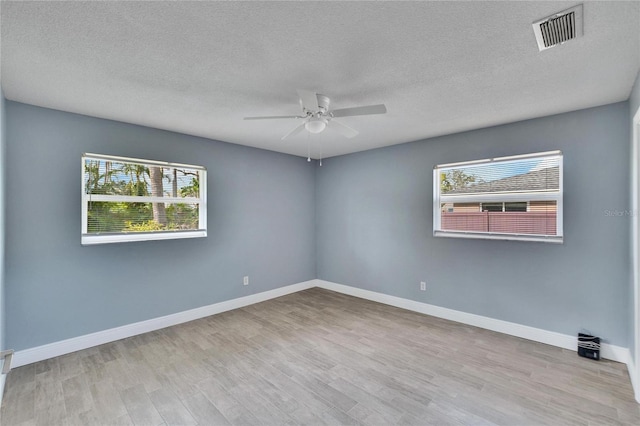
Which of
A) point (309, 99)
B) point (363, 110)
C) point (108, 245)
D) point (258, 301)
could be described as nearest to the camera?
point (309, 99)

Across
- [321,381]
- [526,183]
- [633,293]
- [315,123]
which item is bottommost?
[321,381]

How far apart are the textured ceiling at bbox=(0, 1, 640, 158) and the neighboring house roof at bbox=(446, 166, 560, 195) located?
26.1 inches

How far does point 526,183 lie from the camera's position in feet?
10.7

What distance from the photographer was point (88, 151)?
302cm

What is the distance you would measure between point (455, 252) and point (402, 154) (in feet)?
5.32

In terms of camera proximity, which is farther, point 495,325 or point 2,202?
point 495,325

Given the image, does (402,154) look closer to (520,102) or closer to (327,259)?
(520,102)

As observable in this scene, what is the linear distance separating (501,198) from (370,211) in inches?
73.9

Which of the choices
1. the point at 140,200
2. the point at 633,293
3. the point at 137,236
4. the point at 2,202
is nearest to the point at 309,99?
the point at 140,200

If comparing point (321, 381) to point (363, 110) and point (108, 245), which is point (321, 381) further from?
point (108, 245)

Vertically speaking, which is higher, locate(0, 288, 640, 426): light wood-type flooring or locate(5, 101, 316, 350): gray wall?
locate(5, 101, 316, 350): gray wall

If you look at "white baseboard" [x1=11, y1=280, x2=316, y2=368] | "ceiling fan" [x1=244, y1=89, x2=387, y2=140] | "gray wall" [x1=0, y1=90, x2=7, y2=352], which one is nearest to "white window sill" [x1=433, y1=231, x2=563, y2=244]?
"ceiling fan" [x1=244, y1=89, x2=387, y2=140]

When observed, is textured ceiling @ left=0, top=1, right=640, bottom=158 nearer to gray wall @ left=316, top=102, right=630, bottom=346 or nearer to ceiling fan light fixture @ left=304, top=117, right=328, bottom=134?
ceiling fan light fixture @ left=304, top=117, right=328, bottom=134

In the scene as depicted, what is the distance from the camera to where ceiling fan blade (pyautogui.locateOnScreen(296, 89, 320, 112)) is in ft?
6.56
